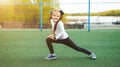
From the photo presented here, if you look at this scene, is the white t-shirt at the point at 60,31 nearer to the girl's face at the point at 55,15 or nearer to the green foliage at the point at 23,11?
the girl's face at the point at 55,15

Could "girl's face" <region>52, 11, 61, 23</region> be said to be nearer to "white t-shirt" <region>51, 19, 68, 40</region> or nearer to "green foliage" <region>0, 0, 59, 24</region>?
"white t-shirt" <region>51, 19, 68, 40</region>

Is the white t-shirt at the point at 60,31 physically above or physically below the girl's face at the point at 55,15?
below

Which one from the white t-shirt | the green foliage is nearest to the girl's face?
the white t-shirt

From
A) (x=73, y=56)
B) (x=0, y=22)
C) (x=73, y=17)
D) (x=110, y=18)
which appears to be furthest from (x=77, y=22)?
(x=73, y=56)

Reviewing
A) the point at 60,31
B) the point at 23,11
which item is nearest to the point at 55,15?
the point at 60,31

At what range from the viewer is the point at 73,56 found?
6.50m

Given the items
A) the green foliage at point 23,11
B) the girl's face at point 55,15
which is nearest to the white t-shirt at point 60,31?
the girl's face at point 55,15

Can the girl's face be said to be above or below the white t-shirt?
above

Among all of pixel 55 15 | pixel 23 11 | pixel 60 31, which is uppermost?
pixel 55 15

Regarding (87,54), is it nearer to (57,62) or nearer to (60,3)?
(57,62)

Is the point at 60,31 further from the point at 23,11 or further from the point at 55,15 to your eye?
the point at 23,11

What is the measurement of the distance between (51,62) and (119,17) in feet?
47.3

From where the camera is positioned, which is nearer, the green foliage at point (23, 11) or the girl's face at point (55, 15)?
the girl's face at point (55, 15)

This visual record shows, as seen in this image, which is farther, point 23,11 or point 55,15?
point 23,11
